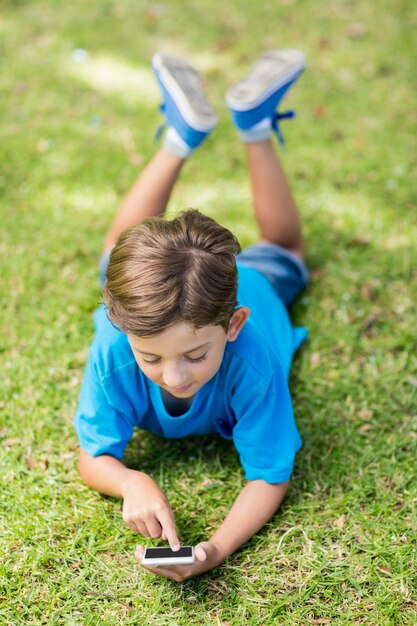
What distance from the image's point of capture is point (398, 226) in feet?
13.0

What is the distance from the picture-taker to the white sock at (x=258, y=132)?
342 centimetres

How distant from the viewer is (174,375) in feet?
6.94

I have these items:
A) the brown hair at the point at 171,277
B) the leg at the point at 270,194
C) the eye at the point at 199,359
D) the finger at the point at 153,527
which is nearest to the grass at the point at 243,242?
the finger at the point at 153,527

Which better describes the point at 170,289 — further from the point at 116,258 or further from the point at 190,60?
the point at 190,60

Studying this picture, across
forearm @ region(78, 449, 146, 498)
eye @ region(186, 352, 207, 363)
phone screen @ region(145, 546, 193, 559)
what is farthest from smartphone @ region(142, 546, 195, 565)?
eye @ region(186, 352, 207, 363)

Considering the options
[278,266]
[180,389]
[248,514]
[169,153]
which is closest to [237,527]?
[248,514]

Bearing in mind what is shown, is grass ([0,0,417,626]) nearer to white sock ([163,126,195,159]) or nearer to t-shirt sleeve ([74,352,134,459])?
t-shirt sleeve ([74,352,134,459])

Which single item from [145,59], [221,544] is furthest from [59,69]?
[221,544]

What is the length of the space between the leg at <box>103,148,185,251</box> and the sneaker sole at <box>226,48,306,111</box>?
1.22ft

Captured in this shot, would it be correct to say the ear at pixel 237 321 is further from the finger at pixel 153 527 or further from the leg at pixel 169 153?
the leg at pixel 169 153

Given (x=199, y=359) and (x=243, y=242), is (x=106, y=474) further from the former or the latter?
(x=243, y=242)

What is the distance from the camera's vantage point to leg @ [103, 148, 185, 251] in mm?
3379

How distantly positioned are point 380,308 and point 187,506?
4.80 ft

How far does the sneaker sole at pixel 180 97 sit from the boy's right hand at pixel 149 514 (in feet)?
5.53
